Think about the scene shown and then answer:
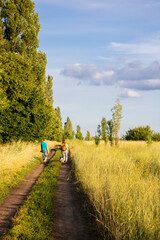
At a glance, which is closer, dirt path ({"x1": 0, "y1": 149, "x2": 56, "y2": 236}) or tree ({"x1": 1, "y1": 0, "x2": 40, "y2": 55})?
dirt path ({"x1": 0, "y1": 149, "x2": 56, "y2": 236})

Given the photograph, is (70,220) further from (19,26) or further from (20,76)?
(19,26)

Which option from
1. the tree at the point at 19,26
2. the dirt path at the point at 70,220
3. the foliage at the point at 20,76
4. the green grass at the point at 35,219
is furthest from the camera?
the tree at the point at 19,26

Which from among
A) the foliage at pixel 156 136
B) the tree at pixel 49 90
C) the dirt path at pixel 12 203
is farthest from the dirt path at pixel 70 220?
the foliage at pixel 156 136

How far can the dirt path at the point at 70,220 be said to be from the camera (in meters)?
5.29

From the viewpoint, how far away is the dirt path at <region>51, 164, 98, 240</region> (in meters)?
5.29

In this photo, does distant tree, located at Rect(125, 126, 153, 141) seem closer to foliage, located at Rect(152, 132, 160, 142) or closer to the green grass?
foliage, located at Rect(152, 132, 160, 142)

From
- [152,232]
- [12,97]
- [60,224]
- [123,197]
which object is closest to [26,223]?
[60,224]

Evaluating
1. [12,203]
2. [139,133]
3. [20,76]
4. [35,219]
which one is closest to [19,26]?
[20,76]

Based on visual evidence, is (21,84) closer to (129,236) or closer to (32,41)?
(32,41)

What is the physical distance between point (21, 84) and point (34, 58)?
616 centimetres

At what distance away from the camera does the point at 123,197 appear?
552 centimetres

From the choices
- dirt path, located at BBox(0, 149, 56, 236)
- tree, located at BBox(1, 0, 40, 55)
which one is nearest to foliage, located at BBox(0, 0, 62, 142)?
tree, located at BBox(1, 0, 40, 55)

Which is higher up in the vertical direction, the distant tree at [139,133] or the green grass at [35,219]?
the distant tree at [139,133]

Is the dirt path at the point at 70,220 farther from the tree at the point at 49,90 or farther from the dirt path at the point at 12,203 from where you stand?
the tree at the point at 49,90
